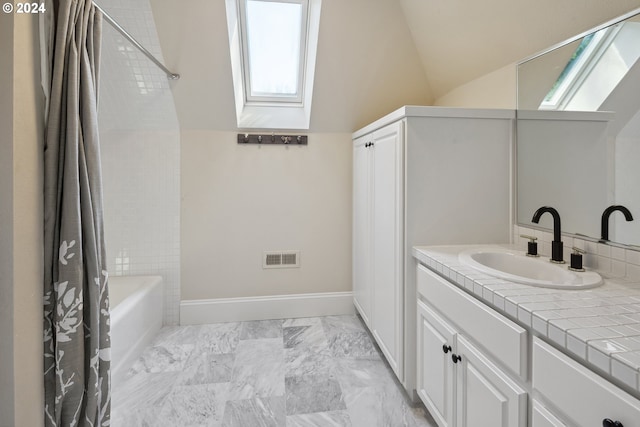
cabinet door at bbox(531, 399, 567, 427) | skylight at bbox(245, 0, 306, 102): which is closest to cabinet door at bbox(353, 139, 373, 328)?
skylight at bbox(245, 0, 306, 102)

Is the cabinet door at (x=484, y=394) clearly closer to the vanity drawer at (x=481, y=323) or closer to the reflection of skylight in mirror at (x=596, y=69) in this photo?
the vanity drawer at (x=481, y=323)

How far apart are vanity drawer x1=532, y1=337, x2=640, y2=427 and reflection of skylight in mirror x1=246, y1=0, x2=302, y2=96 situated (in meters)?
2.45

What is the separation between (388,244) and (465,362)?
76cm

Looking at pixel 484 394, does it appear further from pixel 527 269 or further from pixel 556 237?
pixel 556 237

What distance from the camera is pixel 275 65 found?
260cm

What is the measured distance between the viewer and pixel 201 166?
2561 millimetres

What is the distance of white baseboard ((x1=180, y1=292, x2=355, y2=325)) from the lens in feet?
8.50

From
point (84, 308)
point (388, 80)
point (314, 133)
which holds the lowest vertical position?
point (84, 308)

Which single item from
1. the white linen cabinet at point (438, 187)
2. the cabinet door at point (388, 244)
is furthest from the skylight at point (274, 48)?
the white linen cabinet at point (438, 187)

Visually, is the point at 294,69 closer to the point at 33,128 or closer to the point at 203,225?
the point at 203,225

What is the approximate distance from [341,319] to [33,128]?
7.59 ft

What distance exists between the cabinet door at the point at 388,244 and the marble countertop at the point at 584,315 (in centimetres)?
50

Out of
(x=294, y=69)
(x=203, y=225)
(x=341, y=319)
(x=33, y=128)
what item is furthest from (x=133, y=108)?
(x=341, y=319)

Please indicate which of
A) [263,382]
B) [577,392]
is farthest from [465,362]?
[263,382]
